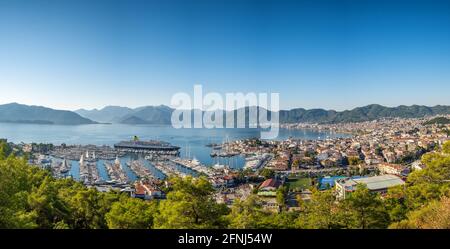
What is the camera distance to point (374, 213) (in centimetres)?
268

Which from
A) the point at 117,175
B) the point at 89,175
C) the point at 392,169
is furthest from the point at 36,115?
the point at 392,169

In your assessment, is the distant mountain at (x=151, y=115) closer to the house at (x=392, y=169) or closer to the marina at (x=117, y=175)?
the marina at (x=117, y=175)

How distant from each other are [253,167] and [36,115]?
30.1 m

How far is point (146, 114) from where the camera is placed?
3028 centimetres

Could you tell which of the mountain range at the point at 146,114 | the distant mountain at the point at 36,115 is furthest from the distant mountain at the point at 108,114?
the distant mountain at the point at 36,115

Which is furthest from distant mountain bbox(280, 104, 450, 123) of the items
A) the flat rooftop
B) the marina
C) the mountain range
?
the flat rooftop

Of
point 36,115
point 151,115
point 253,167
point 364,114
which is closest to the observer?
point 253,167

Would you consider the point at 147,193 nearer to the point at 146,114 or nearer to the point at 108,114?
the point at 146,114

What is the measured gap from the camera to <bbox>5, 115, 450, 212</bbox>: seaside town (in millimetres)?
7566

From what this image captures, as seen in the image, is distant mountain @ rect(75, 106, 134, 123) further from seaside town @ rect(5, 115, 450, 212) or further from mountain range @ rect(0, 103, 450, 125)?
seaside town @ rect(5, 115, 450, 212)

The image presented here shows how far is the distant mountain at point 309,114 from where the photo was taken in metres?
27.9
